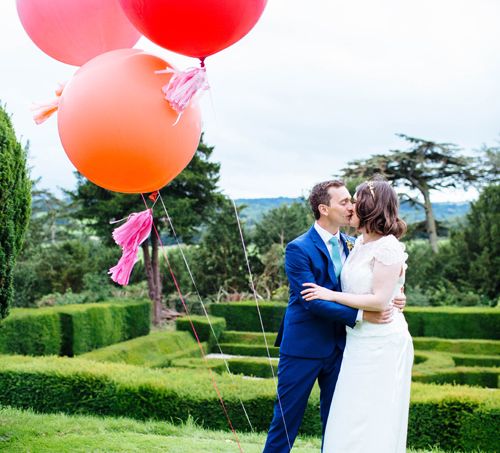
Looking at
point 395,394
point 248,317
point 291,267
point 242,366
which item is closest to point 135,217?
point 291,267

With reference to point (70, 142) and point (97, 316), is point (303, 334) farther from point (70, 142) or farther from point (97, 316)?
point (97, 316)

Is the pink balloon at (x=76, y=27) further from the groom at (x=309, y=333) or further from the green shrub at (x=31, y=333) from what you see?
the green shrub at (x=31, y=333)

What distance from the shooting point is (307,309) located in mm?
3436

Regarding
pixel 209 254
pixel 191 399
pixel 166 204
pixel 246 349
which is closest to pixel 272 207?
pixel 209 254

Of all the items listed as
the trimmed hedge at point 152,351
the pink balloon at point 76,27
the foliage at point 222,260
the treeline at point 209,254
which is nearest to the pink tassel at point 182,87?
the pink balloon at point 76,27

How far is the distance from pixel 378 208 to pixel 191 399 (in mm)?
3795

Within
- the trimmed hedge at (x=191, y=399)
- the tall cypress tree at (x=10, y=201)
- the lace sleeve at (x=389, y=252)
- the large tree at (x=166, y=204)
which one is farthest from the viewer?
the large tree at (x=166, y=204)

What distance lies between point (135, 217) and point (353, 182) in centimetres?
1745

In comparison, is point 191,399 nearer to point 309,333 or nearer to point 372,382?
point 309,333

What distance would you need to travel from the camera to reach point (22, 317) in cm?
1120

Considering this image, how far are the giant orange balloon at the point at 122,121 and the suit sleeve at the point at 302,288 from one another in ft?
2.74

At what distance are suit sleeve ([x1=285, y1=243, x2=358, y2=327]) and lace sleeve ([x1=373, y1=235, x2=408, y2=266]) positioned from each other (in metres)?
0.31

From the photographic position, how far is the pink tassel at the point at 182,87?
3.13 m

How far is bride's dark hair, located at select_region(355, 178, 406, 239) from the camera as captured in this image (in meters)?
3.28
